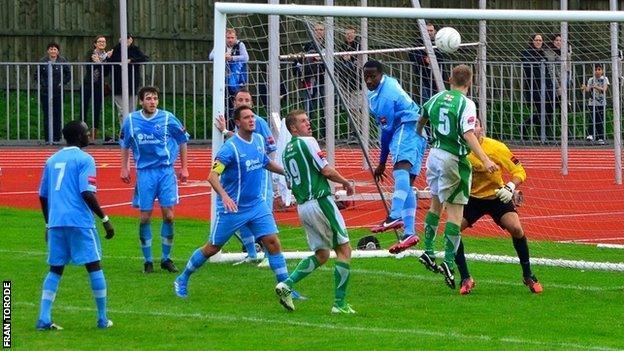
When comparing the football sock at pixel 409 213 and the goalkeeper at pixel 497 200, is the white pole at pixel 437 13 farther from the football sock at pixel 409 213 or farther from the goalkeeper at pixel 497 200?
the football sock at pixel 409 213

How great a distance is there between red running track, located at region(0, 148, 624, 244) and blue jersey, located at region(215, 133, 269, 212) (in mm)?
6044

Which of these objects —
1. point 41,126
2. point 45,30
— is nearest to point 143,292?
point 41,126

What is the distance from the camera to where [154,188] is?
55.3ft

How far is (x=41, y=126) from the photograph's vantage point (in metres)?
31.0

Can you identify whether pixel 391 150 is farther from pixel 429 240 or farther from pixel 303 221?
pixel 303 221

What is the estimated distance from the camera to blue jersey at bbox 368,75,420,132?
687 inches

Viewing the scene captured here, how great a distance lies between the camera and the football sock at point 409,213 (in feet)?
57.0

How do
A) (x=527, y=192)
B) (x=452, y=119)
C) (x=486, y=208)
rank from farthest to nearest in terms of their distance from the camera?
(x=527, y=192) → (x=486, y=208) → (x=452, y=119)

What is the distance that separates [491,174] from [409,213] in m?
2.44

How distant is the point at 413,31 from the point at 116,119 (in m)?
8.55

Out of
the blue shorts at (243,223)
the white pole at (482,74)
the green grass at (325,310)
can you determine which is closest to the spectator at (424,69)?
the white pole at (482,74)

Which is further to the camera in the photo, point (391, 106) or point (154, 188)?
point (391, 106)

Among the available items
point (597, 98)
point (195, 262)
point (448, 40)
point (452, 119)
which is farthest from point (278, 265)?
point (597, 98)

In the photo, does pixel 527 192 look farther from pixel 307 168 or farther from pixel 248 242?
pixel 307 168
